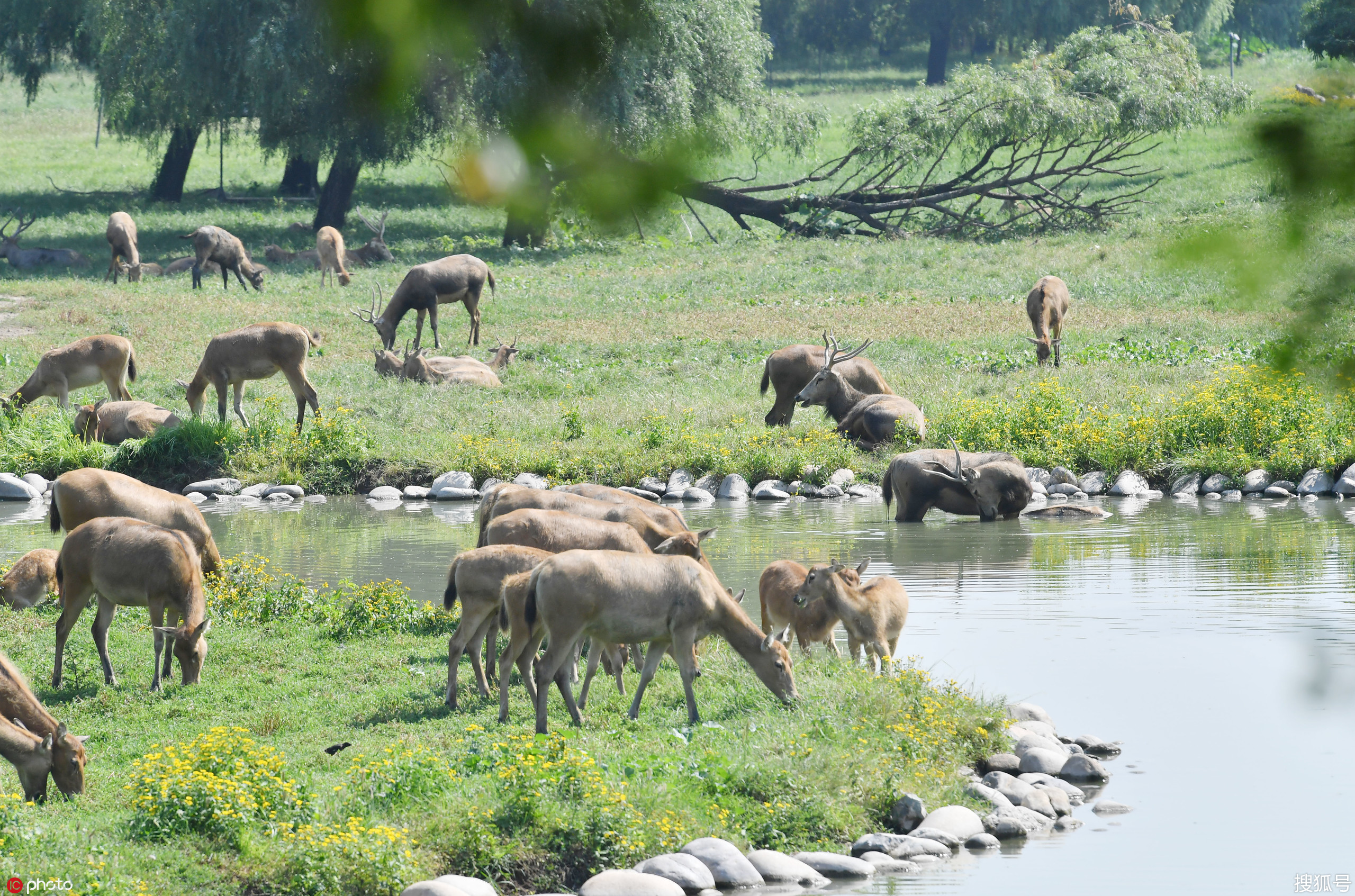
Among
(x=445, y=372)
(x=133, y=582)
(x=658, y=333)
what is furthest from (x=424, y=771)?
(x=658, y=333)

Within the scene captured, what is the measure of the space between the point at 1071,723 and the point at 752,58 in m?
7.27

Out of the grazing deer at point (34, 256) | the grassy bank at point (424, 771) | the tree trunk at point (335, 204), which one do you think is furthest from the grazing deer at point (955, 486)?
the grazing deer at point (34, 256)

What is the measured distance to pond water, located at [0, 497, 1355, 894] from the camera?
773 cm

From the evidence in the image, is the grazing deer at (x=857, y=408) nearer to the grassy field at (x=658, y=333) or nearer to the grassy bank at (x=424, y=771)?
the grassy field at (x=658, y=333)

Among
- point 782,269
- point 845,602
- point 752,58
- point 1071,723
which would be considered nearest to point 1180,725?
point 1071,723

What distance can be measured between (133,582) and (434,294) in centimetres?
1616

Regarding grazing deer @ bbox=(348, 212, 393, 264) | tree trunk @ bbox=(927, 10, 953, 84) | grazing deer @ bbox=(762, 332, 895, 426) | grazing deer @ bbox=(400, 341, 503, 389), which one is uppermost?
tree trunk @ bbox=(927, 10, 953, 84)

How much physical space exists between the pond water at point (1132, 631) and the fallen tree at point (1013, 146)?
11.9 ft

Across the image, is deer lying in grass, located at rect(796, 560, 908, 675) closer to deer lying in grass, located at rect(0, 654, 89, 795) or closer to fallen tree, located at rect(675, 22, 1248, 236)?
fallen tree, located at rect(675, 22, 1248, 236)

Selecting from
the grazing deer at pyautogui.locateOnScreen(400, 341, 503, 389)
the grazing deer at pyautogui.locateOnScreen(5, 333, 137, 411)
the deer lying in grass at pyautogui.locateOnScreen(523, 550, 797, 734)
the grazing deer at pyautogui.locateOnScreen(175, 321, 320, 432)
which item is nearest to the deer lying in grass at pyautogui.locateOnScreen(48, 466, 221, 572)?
the deer lying in grass at pyautogui.locateOnScreen(523, 550, 797, 734)

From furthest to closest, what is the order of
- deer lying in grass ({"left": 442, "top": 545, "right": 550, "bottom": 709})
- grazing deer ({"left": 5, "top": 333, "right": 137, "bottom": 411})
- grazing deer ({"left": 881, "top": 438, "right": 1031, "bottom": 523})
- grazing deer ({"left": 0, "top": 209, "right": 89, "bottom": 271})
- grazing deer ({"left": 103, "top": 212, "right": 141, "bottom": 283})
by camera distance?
grazing deer ({"left": 0, "top": 209, "right": 89, "bottom": 271}) < grazing deer ({"left": 103, "top": 212, "right": 141, "bottom": 283}) < grazing deer ({"left": 5, "top": 333, "right": 137, "bottom": 411}) < grazing deer ({"left": 881, "top": 438, "right": 1031, "bottom": 523}) < deer lying in grass ({"left": 442, "top": 545, "right": 550, "bottom": 709})

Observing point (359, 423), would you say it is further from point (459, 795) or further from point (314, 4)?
point (314, 4)

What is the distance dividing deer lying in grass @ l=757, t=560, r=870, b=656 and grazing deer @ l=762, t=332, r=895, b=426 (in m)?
9.66

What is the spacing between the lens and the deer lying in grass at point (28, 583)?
12148mm
